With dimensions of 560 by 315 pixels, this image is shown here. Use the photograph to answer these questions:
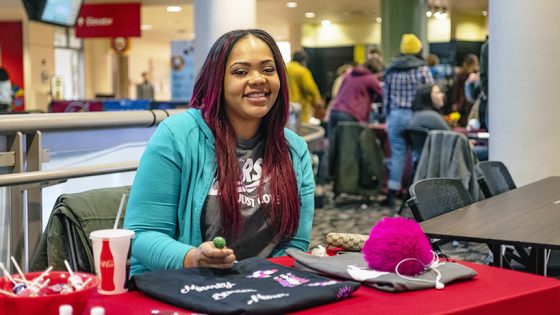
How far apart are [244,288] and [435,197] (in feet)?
5.82

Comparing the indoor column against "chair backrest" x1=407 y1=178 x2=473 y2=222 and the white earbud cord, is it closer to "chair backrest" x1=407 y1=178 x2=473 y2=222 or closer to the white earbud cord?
"chair backrest" x1=407 y1=178 x2=473 y2=222

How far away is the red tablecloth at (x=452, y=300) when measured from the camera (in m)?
1.54

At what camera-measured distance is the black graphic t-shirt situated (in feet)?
7.28

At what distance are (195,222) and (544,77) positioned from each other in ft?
11.5

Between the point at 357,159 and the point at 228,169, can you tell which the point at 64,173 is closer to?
the point at 228,169

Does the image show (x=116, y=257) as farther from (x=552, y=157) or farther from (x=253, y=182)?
(x=552, y=157)

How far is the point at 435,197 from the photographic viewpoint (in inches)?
127

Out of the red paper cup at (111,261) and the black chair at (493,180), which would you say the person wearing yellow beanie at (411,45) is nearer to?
the black chair at (493,180)

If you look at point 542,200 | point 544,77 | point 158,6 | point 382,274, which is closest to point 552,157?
point 544,77

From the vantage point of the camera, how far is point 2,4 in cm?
1664

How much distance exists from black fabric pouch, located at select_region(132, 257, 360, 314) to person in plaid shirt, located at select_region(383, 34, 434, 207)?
6412 mm

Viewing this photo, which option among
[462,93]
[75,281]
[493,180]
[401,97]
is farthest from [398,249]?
[462,93]

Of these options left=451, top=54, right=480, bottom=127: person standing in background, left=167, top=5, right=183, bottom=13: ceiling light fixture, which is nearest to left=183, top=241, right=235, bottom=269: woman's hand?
left=451, top=54, right=480, bottom=127: person standing in background

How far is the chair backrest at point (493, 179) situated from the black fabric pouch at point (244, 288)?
2.37 meters
